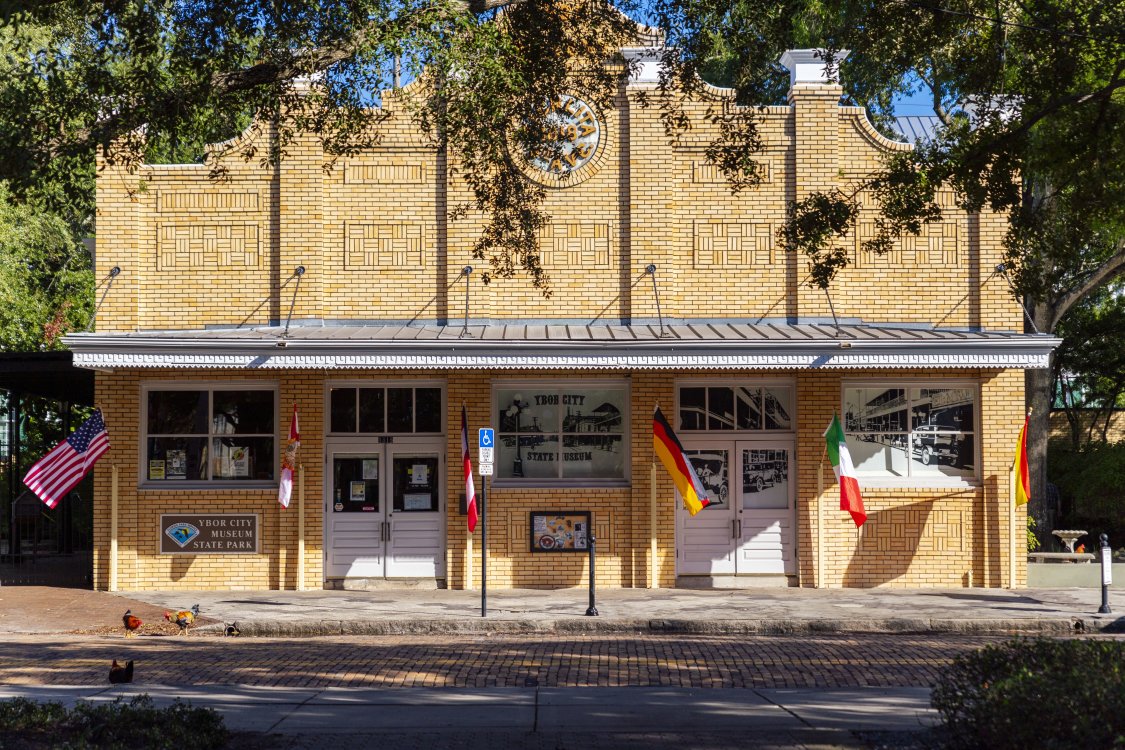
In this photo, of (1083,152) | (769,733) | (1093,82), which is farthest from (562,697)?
(1093,82)

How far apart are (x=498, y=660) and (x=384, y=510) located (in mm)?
6883

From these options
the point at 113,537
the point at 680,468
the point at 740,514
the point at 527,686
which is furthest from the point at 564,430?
the point at 527,686

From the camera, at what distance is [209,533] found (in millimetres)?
19078

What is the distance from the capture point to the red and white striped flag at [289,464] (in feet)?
60.4

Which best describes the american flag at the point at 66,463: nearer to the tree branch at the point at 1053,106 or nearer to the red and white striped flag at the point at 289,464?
the red and white striped flag at the point at 289,464

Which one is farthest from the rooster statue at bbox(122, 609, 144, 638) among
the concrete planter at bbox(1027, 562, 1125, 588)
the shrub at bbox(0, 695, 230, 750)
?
the concrete planter at bbox(1027, 562, 1125, 588)

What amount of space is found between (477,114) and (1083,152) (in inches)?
239

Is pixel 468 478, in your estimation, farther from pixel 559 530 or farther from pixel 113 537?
pixel 113 537

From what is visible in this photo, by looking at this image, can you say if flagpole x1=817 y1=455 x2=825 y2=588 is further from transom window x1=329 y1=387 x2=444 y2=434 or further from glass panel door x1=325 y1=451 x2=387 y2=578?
glass panel door x1=325 y1=451 x2=387 y2=578

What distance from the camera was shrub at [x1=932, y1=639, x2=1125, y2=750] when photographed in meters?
6.36

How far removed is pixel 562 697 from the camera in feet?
34.3

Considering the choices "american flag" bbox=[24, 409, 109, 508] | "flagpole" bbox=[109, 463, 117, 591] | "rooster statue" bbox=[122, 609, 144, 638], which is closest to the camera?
"rooster statue" bbox=[122, 609, 144, 638]

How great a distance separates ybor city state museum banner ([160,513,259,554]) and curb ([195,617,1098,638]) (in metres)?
3.30

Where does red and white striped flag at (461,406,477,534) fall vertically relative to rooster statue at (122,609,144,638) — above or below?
above
